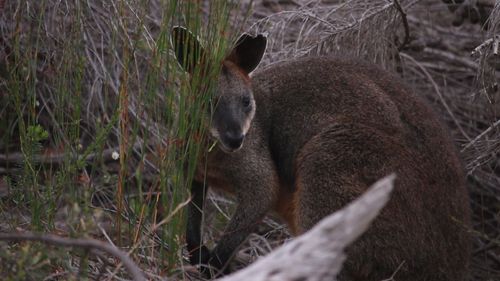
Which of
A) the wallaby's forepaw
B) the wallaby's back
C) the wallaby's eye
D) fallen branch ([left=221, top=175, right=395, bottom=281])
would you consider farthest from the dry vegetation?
fallen branch ([left=221, top=175, right=395, bottom=281])

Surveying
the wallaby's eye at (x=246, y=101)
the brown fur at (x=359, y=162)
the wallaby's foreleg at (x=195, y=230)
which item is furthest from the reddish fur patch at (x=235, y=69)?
the wallaby's foreleg at (x=195, y=230)

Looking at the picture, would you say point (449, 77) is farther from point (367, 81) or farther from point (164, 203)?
point (164, 203)

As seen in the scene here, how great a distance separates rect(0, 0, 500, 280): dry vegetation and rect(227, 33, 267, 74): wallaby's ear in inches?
7.8

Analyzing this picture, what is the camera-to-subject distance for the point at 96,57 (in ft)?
19.1

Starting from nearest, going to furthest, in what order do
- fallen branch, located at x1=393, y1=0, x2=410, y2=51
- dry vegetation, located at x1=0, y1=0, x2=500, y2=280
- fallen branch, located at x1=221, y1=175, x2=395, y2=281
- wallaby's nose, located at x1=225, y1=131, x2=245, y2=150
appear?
fallen branch, located at x1=221, y1=175, x2=395, y2=281 → dry vegetation, located at x1=0, y1=0, x2=500, y2=280 → wallaby's nose, located at x1=225, y1=131, x2=245, y2=150 → fallen branch, located at x1=393, y1=0, x2=410, y2=51

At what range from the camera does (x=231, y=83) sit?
4.83 meters

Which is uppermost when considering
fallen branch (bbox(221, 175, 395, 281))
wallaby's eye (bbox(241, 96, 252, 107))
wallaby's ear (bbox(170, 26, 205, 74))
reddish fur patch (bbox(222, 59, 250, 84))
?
fallen branch (bbox(221, 175, 395, 281))

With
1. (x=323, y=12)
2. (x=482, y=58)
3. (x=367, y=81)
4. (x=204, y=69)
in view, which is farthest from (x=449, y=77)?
(x=204, y=69)

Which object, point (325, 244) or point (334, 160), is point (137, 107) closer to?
point (334, 160)

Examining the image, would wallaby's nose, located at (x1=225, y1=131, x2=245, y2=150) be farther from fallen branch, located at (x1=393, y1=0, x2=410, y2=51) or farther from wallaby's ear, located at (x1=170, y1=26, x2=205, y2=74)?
fallen branch, located at (x1=393, y1=0, x2=410, y2=51)

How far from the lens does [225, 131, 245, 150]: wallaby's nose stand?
461 cm

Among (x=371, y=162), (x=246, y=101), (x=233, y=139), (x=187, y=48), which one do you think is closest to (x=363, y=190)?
(x=371, y=162)

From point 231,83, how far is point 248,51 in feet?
0.80

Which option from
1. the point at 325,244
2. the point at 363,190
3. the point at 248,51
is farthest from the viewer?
the point at 248,51
